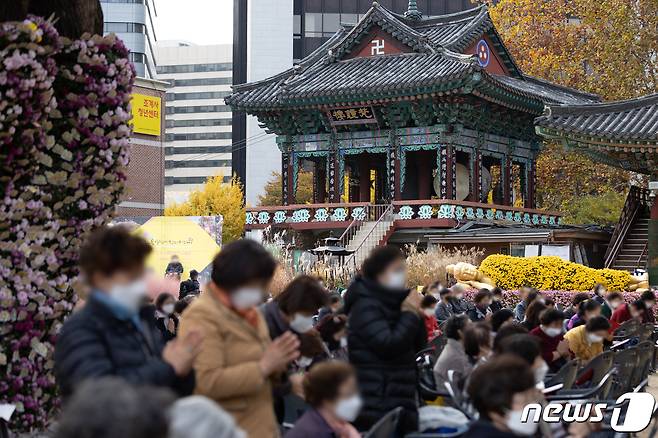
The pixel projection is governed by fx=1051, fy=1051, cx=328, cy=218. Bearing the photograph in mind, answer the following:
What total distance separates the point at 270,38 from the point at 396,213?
4577cm

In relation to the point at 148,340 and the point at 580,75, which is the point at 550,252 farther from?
the point at 148,340

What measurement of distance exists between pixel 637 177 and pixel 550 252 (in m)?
10.1

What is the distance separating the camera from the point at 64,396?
411cm

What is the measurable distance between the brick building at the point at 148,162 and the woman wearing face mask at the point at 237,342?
143ft

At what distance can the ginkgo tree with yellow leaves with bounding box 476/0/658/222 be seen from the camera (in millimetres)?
33500

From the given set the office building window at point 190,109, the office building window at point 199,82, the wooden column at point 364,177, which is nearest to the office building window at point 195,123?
the office building window at point 190,109

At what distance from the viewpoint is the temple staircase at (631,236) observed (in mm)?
27375

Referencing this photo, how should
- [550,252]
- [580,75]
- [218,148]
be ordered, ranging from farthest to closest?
[218,148] → [580,75] → [550,252]

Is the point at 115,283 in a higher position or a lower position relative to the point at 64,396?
higher

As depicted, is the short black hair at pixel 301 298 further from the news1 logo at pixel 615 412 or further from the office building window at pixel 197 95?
the office building window at pixel 197 95

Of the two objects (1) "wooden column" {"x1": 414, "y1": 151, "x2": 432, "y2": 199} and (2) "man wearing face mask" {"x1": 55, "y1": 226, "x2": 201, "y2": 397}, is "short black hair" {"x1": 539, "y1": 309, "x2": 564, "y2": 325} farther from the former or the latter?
(1) "wooden column" {"x1": 414, "y1": 151, "x2": 432, "y2": 199}

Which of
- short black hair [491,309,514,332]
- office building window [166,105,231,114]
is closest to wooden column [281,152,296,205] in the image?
short black hair [491,309,514,332]

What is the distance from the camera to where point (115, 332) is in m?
3.98

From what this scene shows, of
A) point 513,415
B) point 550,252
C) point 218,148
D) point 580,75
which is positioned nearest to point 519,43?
point 580,75
